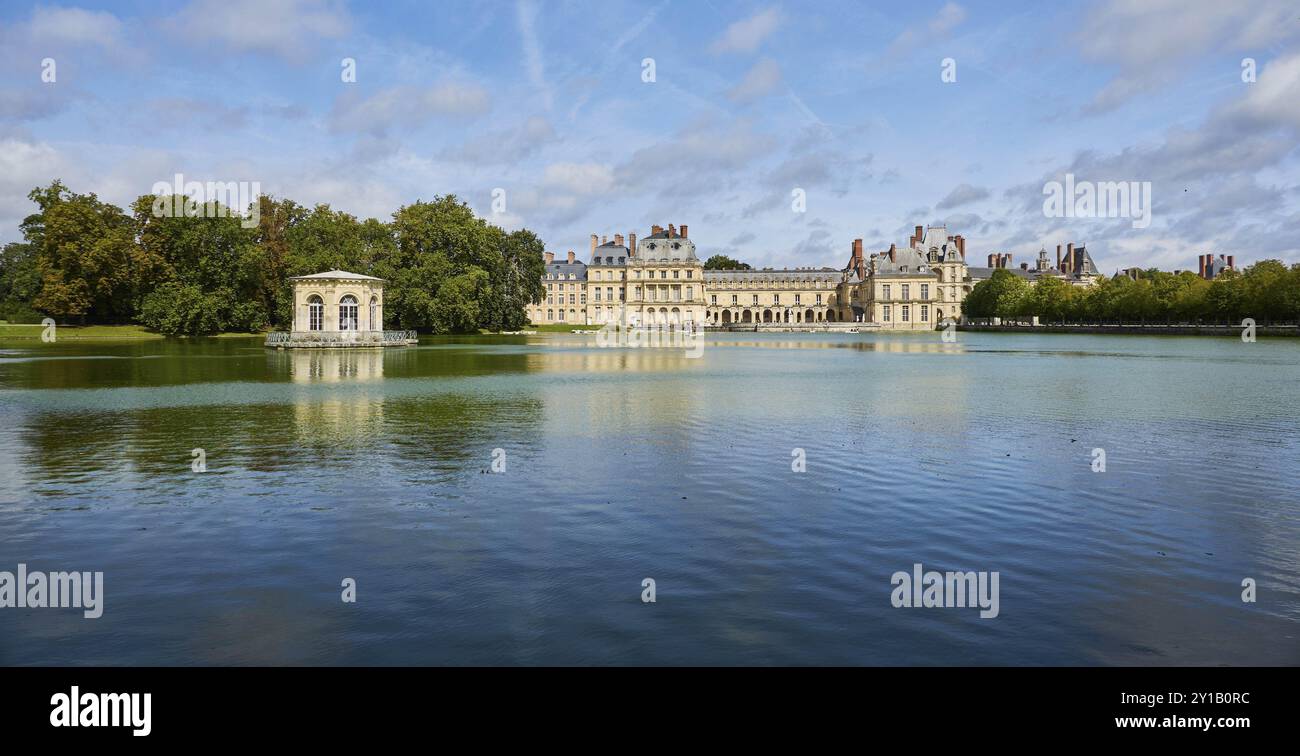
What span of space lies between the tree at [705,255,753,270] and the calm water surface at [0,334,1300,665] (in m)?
149

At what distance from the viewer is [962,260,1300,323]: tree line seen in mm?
79000

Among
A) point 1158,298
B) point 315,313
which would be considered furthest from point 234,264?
point 1158,298

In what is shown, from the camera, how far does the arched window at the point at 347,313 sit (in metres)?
58.1

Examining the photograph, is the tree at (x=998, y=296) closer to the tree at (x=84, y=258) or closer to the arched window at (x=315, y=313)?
the arched window at (x=315, y=313)

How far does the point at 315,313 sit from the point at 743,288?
103m

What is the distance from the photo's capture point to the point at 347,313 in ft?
192

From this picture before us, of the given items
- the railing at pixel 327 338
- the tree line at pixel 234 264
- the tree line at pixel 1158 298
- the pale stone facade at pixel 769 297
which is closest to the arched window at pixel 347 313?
the railing at pixel 327 338

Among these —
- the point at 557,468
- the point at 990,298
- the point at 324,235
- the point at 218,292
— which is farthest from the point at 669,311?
the point at 557,468

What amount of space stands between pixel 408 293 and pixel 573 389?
2048 inches

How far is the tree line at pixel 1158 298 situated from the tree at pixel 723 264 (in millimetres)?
44243
